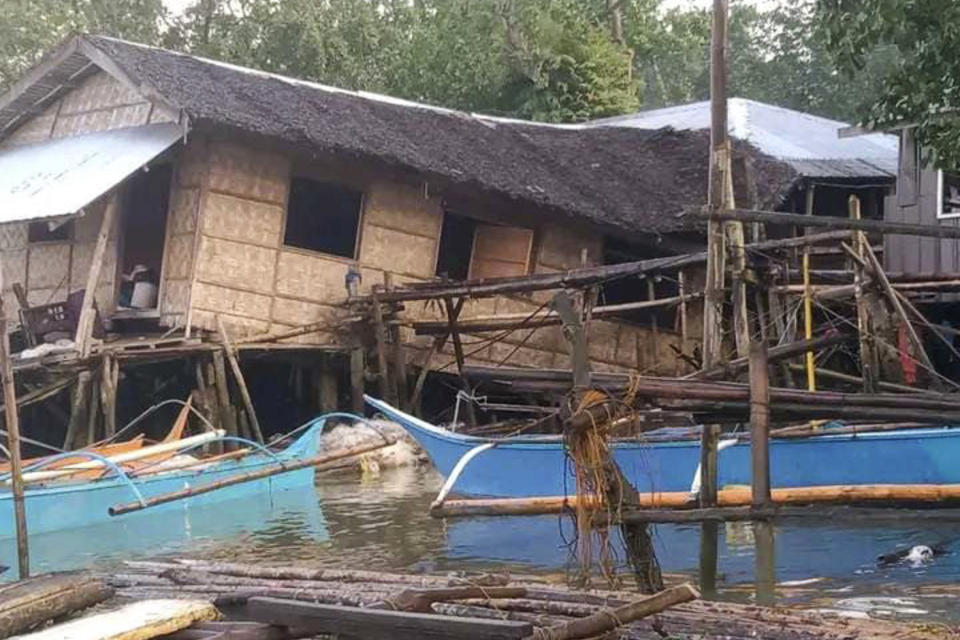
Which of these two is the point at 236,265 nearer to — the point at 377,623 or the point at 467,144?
the point at 467,144

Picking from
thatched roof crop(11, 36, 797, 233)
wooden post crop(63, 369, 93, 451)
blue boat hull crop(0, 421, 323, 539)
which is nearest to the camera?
blue boat hull crop(0, 421, 323, 539)

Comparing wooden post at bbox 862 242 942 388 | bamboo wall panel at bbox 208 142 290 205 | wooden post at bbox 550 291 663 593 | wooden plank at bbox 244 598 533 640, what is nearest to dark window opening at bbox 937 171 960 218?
wooden post at bbox 862 242 942 388

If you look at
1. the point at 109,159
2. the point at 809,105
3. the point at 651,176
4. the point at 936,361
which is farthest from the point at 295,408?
the point at 809,105

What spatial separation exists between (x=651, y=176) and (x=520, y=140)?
2307 millimetres

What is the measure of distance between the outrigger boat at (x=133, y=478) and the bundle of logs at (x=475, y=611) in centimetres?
483

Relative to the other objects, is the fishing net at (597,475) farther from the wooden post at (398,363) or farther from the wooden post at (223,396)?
the wooden post at (398,363)

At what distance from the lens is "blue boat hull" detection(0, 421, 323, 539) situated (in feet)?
37.4

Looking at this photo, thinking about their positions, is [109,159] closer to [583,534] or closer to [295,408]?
[295,408]

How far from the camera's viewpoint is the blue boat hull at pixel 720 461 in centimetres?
984

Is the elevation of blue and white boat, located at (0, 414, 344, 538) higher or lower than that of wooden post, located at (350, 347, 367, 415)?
lower

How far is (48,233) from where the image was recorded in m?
17.6

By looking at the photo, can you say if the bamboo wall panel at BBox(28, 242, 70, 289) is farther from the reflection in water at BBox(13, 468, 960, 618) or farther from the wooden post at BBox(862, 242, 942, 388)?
the wooden post at BBox(862, 242, 942, 388)

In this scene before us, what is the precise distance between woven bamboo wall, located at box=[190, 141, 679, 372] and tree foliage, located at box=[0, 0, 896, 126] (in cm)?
942

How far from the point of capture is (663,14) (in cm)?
3291
